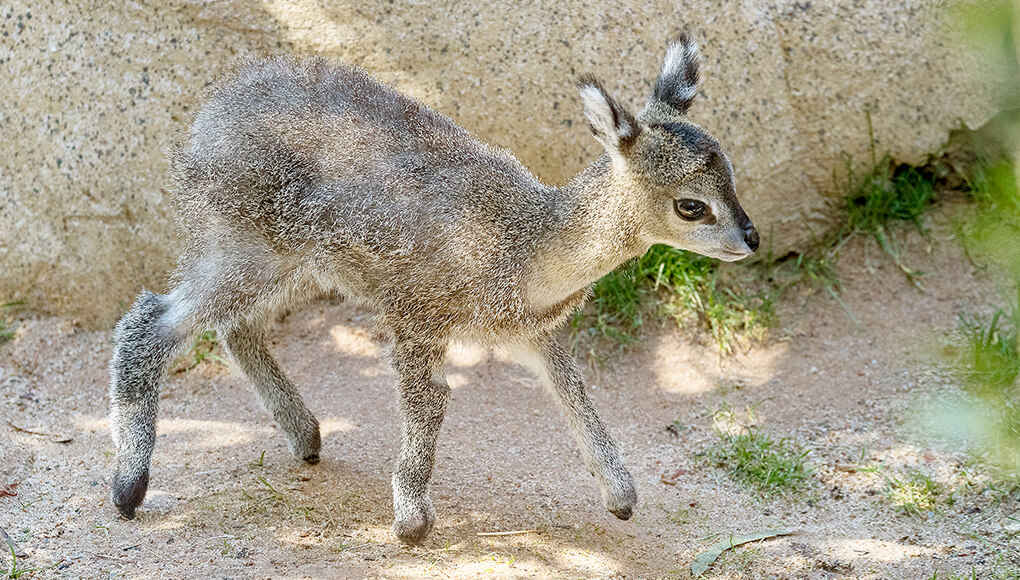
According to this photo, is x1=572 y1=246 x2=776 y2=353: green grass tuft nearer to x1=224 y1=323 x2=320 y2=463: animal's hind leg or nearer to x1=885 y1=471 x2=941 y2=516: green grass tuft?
x1=885 y1=471 x2=941 y2=516: green grass tuft

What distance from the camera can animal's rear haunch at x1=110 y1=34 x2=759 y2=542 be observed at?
531 cm

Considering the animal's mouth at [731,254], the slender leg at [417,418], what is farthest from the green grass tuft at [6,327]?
the animal's mouth at [731,254]

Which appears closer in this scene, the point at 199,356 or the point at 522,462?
the point at 522,462

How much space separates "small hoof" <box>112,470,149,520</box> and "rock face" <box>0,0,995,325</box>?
230 cm

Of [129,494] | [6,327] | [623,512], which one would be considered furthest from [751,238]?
[6,327]

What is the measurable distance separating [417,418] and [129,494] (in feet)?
5.31

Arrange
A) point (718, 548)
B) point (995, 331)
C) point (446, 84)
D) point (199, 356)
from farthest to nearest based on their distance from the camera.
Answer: point (199, 356) → point (446, 84) → point (995, 331) → point (718, 548)

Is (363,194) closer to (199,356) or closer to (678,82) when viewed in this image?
(678,82)

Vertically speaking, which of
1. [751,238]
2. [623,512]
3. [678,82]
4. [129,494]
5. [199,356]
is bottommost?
[199,356]

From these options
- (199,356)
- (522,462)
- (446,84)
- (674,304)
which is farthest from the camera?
(674,304)

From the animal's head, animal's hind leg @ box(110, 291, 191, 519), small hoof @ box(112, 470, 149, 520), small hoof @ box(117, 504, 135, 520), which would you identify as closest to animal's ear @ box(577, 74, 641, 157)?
the animal's head

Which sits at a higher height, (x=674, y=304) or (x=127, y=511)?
(x=127, y=511)

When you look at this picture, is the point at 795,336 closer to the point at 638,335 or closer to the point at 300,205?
the point at 638,335

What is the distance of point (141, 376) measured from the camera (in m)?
5.86
